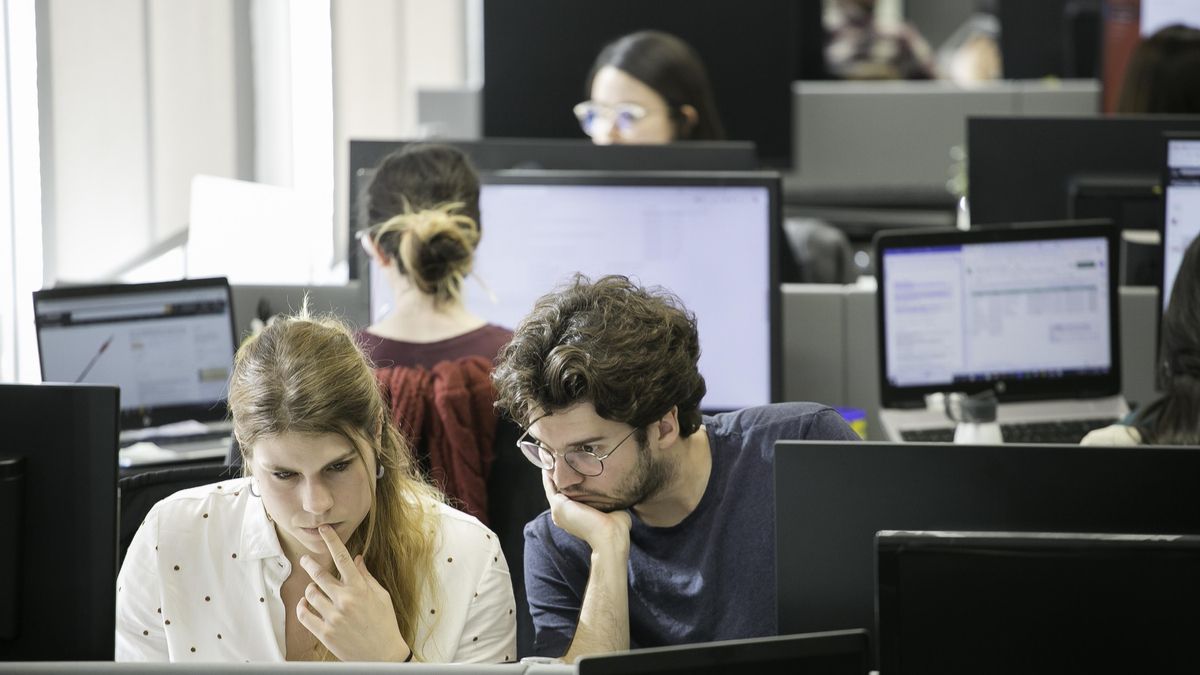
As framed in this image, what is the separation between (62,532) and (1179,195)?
7.04ft

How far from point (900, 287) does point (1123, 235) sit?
58 centimetres

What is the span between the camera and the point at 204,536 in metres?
1.61

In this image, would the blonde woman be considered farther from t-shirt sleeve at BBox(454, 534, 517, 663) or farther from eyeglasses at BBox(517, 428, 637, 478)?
eyeglasses at BBox(517, 428, 637, 478)

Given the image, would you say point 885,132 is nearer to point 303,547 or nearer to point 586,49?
point 586,49

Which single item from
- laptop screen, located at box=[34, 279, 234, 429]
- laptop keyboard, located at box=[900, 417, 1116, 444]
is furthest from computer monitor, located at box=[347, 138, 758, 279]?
laptop keyboard, located at box=[900, 417, 1116, 444]

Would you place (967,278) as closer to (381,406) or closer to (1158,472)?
(381,406)

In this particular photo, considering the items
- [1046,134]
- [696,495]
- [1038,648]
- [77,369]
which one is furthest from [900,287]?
[1038,648]

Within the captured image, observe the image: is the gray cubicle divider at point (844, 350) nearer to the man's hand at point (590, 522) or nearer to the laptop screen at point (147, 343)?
the laptop screen at point (147, 343)

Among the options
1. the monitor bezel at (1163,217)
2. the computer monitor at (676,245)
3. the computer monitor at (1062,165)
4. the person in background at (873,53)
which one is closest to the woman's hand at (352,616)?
the computer monitor at (676,245)

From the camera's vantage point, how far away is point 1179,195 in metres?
2.62

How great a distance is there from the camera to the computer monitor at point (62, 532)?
1129 millimetres

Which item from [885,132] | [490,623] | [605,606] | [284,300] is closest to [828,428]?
[605,606]

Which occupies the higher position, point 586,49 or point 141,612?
point 586,49

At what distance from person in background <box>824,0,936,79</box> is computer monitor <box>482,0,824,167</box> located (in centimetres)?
254
